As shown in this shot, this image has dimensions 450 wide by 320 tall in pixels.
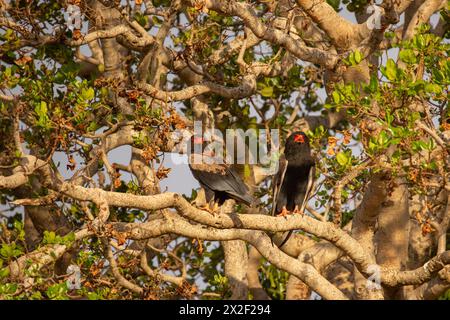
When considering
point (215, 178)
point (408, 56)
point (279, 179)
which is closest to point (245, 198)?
point (215, 178)

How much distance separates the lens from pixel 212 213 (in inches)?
378

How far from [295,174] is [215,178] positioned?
1.30 meters

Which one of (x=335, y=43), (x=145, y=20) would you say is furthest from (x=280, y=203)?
(x=145, y=20)

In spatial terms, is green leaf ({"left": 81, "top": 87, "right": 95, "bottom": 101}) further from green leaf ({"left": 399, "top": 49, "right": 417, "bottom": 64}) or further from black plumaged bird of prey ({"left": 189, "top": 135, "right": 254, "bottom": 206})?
green leaf ({"left": 399, "top": 49, "right": 417, "bottom": 64})

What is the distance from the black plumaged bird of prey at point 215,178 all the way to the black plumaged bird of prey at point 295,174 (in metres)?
0.83

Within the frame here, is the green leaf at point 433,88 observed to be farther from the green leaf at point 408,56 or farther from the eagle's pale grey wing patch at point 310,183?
the eagle's pale grey wing patch at point 310,183

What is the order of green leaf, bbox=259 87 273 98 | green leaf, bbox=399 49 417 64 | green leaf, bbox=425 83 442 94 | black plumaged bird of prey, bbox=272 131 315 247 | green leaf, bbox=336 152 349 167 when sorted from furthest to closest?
green leaf, bbox=259 87 273 98
black plumaged bird of prey, bbox=272 131 315 247
green leaf, bbox=399 49 417 64
green leaf, bbox=336 152 349 167
green leaf, bbox=425 83 442 94

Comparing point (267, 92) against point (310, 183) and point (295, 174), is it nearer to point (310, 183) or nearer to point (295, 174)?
point (295, 174)

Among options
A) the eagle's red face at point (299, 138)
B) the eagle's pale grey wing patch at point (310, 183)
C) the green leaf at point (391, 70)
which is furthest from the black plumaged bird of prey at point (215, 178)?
the green leaf at point (391, 70)

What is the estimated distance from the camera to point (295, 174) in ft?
40.1

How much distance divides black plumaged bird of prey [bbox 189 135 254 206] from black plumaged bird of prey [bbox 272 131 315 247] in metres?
0.83

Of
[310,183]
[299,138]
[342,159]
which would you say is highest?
[299,138]

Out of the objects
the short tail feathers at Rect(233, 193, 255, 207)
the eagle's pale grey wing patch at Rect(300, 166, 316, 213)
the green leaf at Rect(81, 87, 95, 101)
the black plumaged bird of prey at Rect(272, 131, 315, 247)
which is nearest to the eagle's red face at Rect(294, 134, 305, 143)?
the black plumaged bird of prey at Rect(272, 131, 315, 247)

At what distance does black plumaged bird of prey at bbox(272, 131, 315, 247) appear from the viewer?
12094mm
